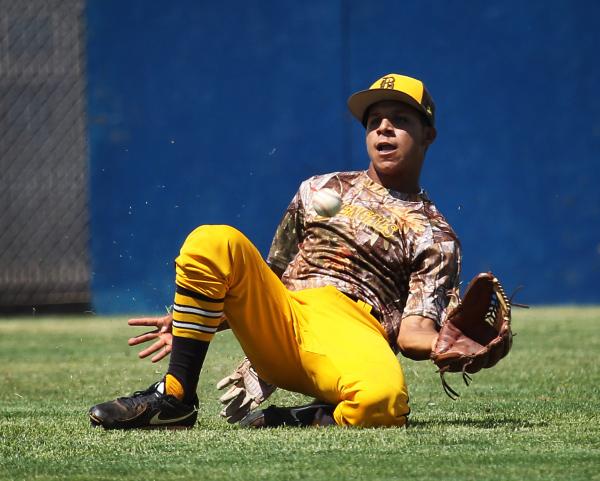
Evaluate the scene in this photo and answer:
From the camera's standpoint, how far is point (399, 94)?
5250mm

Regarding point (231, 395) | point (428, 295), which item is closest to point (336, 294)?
point (428, 295)

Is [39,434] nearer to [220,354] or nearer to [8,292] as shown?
[220,354]

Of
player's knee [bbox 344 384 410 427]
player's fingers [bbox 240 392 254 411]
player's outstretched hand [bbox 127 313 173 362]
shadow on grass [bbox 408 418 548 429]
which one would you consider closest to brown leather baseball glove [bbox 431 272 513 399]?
player's knee [bbox 344 384 410 427]

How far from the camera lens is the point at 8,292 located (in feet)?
39.4

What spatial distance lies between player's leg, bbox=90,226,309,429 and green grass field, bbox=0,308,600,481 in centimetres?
9

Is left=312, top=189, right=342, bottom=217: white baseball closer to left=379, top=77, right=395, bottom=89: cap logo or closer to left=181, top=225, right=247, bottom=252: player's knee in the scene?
left=379, top=77, right=395, bottom=89: cap logo

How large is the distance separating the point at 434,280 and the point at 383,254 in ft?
0.82

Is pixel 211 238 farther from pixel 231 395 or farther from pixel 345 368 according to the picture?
pixel 231 395

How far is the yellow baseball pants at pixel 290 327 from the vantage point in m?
4.61

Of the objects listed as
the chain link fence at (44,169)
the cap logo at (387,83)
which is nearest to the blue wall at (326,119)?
the chain link fence at (44,169)

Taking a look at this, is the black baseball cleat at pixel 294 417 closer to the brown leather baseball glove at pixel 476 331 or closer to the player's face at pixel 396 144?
the brown leather baseball glove at pixel 476 331

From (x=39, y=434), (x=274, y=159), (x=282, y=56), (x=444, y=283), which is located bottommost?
(x=39, y=434)

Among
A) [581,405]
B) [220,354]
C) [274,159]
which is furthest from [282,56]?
[581,405]

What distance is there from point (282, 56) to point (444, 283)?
23.9 feet
